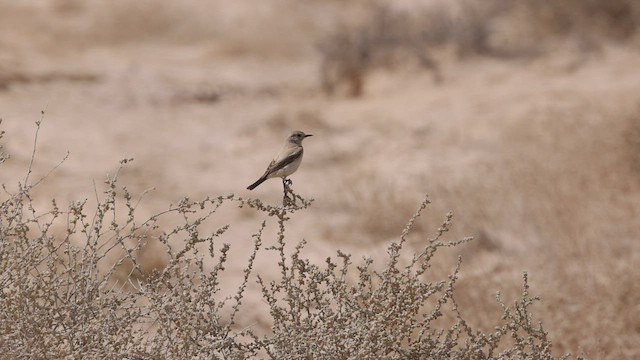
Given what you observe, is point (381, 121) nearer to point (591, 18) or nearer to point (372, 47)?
point (372, 47)

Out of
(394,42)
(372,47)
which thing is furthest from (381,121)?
(394,42)

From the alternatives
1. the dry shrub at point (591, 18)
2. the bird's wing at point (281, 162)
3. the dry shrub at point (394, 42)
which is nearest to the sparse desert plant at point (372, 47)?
the dry shrub at point (394, 42)

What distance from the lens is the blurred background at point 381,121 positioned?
604 cm

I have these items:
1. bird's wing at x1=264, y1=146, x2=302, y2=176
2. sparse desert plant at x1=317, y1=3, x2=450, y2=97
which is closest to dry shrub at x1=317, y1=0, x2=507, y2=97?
sparse desert plant at x1=317, y1=3, x2=450, y2=97

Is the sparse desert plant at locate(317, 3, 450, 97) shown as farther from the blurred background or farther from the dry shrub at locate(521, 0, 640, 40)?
the dry shrub at locate(521, 0, 640, 40)

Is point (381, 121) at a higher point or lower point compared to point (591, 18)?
lower

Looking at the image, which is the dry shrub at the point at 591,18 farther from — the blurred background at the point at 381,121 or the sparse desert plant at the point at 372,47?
the sparse desert plant at the point at 372,47

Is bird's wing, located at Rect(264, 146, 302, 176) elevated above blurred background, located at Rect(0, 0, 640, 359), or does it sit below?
below

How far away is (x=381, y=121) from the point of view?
952 centimetres

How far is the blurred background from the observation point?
19.8 feet

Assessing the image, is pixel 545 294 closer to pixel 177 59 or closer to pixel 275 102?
pixel 275 102

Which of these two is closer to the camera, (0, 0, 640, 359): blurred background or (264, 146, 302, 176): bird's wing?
(264, 146, 302, 176): bird's wing

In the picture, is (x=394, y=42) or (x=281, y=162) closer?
(x=281, y=162)

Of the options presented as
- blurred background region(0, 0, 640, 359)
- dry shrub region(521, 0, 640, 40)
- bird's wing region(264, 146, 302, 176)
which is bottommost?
bird's wing region(264, 146, 302, 176)
